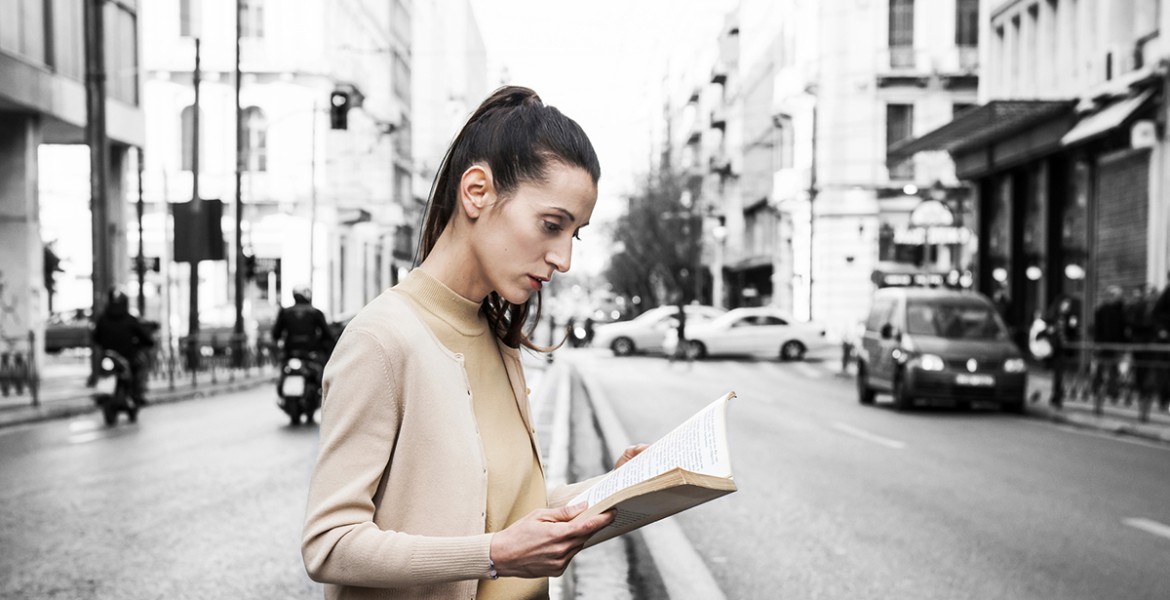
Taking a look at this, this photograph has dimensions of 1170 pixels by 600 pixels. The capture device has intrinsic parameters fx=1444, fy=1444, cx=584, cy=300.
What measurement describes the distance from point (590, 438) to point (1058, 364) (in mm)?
9149

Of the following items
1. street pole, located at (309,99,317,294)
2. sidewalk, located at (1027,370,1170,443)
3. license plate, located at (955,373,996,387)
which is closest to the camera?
sidewalk, located at (1027,370,1170,443)

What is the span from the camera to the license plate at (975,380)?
20.0 meters

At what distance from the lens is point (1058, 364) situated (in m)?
21.0

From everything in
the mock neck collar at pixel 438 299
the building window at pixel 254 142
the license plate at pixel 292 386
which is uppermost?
the building window at pixel 254 142

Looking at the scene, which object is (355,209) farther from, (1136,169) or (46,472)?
(46,472)

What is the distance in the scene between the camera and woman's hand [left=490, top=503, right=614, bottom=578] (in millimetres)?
2068

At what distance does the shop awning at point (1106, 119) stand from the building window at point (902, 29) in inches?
914

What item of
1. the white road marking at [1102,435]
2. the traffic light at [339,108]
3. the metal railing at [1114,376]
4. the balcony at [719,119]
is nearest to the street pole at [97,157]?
the traffic light at [339,108]

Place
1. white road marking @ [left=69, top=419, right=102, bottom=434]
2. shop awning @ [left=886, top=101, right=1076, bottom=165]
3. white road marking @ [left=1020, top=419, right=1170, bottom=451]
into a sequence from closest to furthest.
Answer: white road marking @ [left=1020, top=419, right=1170, bottom=451] → white road marking @ [left=69, top=419, right=102, bottom=434] → shop awning @ [left=886, top=101, right=1076, bottom=165]

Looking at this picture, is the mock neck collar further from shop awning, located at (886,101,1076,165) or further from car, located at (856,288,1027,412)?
shop awning, located at (886,101,1076,165)

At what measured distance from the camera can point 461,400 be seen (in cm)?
230

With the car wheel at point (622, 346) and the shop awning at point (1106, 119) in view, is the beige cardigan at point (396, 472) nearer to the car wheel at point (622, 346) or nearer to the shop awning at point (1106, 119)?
the shop awning at point (1106, 119)

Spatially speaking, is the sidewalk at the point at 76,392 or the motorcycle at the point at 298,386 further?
the sidewalk at the point at 76,392

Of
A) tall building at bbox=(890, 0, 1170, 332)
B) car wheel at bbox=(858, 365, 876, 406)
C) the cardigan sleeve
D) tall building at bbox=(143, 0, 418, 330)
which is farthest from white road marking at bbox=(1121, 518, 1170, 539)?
tall building at bbox=(143, 0, 418, 330)
